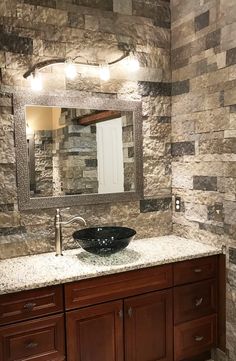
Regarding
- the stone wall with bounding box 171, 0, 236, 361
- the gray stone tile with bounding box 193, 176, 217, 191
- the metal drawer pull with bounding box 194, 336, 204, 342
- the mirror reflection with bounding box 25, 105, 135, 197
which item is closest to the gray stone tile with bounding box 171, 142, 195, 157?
the stone wall with bounding box 171, 0, 236, 361

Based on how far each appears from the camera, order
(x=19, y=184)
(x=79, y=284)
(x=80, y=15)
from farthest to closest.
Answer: (x=80, y=15), (x=19, y=184), (x=79, y=284)

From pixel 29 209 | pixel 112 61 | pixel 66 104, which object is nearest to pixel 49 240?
pixel 29 209

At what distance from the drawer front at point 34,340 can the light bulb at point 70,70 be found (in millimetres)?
1679

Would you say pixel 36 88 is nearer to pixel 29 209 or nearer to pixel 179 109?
pixel 29 209

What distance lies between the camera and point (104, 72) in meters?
2.58

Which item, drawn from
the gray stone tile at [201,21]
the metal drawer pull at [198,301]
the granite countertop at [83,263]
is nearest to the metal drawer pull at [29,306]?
the granite countertop at [83,263]

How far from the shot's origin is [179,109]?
2.90 metres

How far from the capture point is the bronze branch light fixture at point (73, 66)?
243 centimetres

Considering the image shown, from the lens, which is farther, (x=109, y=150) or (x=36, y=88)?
(x=109, y=150)

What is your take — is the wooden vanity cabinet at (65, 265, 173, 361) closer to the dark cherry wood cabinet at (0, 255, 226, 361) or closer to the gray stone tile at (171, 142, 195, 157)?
the dark cherry wood cabinet at (0, 255, 226, 361)

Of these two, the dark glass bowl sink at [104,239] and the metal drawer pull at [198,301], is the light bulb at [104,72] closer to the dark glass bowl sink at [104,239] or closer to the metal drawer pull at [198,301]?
the dark glass bowl sink at [104,239]

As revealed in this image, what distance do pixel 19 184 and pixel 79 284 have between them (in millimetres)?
827

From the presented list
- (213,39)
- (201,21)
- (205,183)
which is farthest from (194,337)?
(201,21)

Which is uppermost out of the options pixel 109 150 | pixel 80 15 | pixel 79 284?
pixel 80 15
